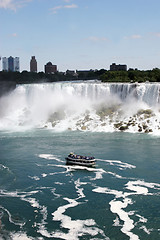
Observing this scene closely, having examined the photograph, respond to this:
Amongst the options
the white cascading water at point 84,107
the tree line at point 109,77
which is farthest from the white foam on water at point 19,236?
the tree line at point 109,77

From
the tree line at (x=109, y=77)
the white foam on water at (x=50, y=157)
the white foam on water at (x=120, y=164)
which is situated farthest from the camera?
the tree line at (x=109, y=77)

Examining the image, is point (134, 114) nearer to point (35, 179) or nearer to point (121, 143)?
point (121, 143)

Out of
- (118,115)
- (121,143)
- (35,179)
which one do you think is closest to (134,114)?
(118,115)

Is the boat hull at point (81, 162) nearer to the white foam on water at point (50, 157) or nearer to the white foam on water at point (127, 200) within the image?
the white foam on water at point (50, 157)

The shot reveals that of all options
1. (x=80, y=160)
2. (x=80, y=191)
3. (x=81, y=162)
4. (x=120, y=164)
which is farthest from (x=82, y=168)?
(x=80, y=191)

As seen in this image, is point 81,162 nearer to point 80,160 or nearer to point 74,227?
point 80,160
